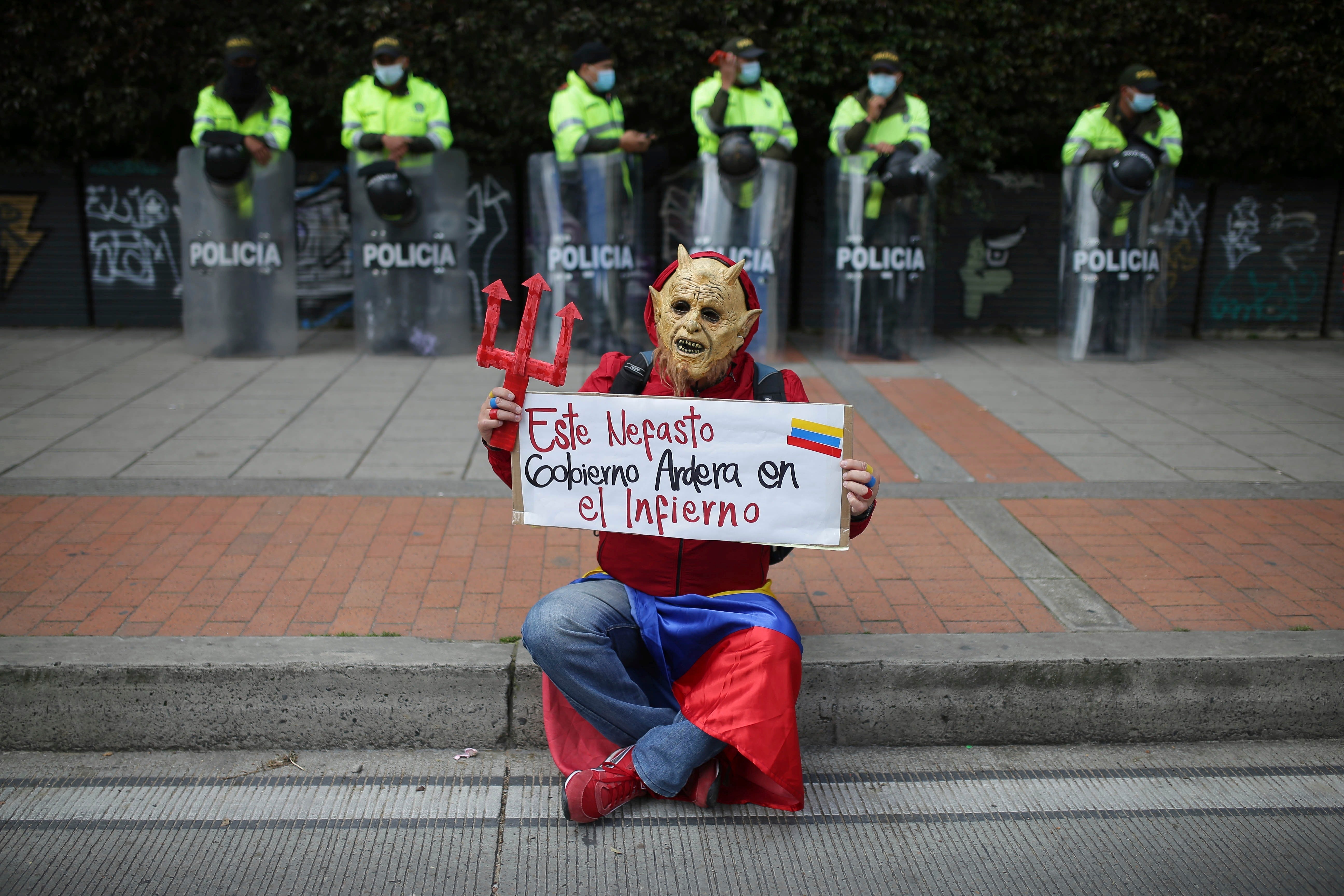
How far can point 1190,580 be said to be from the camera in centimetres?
450

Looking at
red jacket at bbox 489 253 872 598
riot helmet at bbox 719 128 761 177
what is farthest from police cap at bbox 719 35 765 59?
red jacket at bbox 489 253 872 598

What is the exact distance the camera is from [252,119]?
28.3 feet

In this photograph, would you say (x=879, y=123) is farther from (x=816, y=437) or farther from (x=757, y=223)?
(x=816, y=437)

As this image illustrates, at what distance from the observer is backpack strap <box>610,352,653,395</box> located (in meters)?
3.51

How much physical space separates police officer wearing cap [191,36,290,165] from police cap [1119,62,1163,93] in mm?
6740

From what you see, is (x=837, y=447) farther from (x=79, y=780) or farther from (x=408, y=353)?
(x=408, y=353)

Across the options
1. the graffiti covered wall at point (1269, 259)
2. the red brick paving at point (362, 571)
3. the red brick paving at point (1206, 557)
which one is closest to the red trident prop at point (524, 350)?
the red brick paving at point (362, 571)

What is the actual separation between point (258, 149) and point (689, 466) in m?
6.60

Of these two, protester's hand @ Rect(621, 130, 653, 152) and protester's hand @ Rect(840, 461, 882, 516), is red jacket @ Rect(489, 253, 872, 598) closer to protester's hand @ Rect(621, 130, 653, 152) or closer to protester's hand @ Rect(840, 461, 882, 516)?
protester's hand @ Rect(840, 461, 882, 516)

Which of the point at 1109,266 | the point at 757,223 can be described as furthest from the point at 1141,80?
the point at 757,223

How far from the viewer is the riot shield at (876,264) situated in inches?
357

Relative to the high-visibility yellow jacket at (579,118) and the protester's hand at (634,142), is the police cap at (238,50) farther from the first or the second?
the protester's hand at (634,142)

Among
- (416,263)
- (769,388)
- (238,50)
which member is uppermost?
(238,50)

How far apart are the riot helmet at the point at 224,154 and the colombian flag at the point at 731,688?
254 inches
